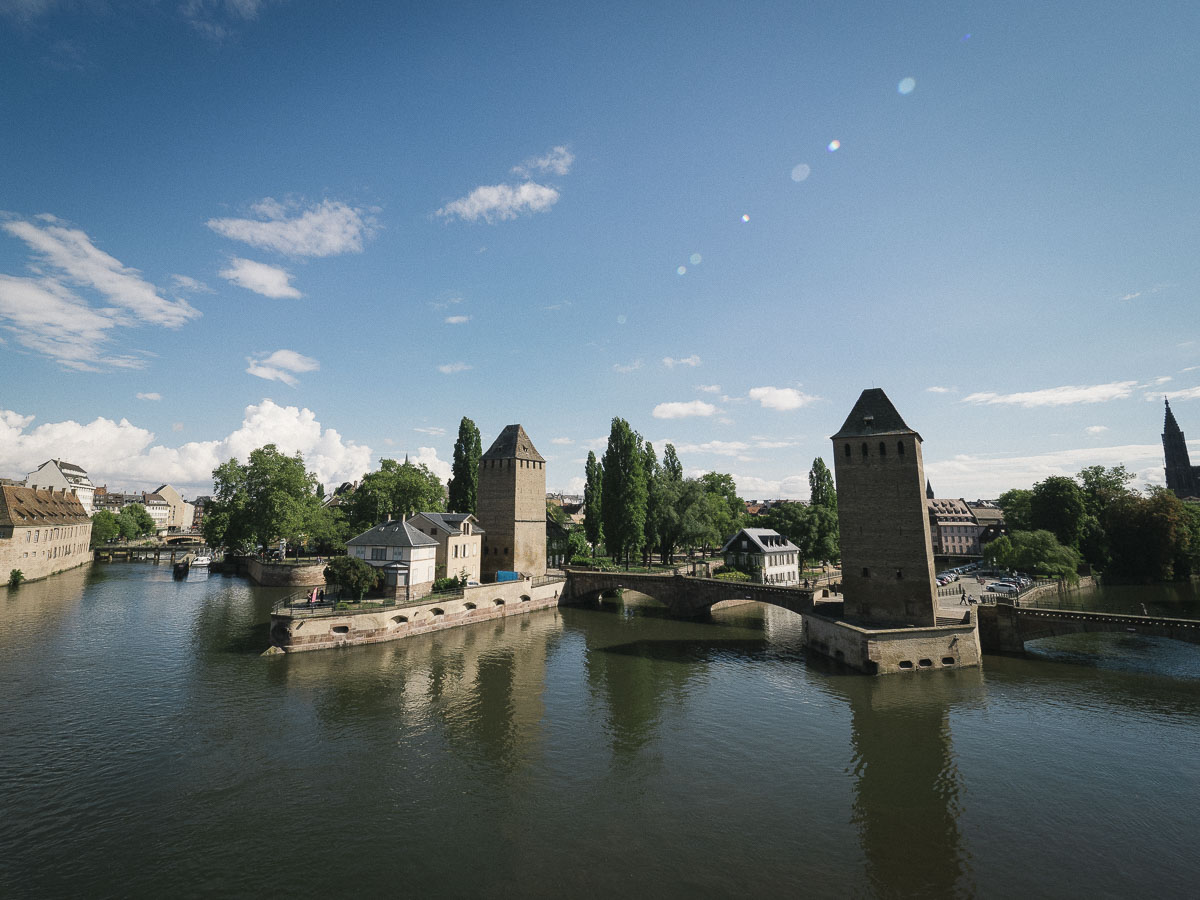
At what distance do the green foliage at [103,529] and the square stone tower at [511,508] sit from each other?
72633 millimetres

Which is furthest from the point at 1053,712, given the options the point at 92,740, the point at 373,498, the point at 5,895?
the point at 373,498

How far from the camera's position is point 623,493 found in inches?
2490

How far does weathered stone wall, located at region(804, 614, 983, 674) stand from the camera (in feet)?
103

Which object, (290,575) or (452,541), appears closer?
(452,541)

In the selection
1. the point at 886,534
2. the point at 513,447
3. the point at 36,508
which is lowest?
the point at 886,534

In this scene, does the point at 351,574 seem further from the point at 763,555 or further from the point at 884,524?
the point at 763,555

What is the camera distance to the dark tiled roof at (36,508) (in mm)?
56000

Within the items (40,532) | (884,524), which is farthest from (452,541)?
(40,532)

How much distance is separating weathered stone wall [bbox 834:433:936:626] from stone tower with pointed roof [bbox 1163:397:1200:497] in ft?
475

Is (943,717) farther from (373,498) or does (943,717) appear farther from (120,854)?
(373,498)

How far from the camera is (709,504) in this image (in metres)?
68.8

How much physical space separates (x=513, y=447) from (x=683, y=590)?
22.6 metres

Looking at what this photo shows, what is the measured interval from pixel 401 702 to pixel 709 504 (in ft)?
158

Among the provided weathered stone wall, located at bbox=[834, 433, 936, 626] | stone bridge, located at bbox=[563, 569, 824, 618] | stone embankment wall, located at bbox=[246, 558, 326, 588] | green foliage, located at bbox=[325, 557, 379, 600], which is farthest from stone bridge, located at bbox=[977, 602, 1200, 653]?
stone embankment wall, located at bbox=[246, 558, 326, 588]
